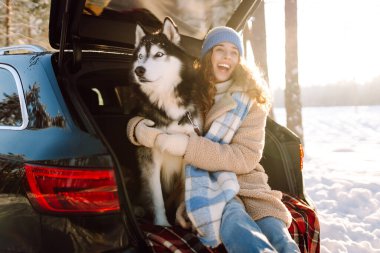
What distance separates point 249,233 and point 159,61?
1.31 meters

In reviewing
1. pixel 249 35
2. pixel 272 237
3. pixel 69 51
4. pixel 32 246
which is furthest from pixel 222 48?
pixel 249 35

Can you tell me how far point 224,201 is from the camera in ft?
6.88

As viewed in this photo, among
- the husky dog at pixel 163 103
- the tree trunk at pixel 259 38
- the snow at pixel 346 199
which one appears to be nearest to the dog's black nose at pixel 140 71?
the husky dog at pixel 163 103

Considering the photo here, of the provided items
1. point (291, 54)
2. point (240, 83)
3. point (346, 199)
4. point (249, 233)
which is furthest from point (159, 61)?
point (291, 54)

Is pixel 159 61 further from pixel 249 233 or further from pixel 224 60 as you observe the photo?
pixel 249 233

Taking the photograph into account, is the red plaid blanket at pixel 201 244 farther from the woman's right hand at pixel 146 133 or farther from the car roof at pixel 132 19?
the car roof at pixel 132 19

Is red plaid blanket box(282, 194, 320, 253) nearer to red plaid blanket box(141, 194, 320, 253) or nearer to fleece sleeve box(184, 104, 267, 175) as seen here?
red plaid blanket box(141, 194, 320, 253)

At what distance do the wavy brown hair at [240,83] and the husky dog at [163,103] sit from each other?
7 centimetres

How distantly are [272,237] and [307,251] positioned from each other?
1.86 ft

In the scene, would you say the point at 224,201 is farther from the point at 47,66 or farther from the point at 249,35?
the point at 249,35

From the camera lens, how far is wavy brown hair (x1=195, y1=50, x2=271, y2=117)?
2502mm

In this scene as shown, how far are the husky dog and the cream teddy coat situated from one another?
0.18 m

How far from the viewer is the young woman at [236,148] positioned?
2.00 metres

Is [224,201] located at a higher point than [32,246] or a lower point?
higher
